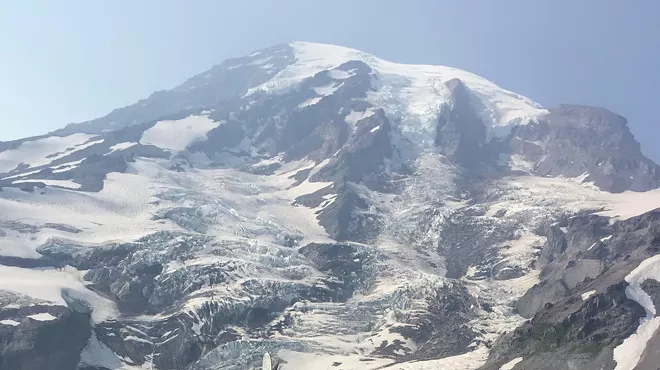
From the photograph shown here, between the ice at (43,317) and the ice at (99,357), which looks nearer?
the ice at (99,357)

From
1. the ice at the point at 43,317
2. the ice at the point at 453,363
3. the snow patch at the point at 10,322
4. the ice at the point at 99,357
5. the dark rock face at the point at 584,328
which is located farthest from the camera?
the ice at the point at 43,317

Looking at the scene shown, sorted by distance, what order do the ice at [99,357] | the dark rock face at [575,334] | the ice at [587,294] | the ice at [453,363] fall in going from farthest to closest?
1. the ice at [99,357]
2. the ice at [453,363]
3. the ice at [587,294]
4. the dark rock face at [575,334]

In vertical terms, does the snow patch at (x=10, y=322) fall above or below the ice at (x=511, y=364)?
above

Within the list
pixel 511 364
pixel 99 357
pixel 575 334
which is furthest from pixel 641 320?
pixel 99 357

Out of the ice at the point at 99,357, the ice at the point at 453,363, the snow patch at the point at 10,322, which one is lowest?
the ice at the point at 453,363

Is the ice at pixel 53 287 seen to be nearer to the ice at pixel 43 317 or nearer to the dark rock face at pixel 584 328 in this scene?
the ice at pixel 43 317

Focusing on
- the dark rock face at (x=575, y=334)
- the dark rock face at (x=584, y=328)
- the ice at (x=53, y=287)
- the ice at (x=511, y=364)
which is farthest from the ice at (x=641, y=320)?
the ice at (x=53, y=287)

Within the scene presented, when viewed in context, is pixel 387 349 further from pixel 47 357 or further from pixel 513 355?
pixel 47 357

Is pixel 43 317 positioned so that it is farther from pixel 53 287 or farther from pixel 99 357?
pixel 53 287

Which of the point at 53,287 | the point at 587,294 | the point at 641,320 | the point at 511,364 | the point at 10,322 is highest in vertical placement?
the point at 10,322
